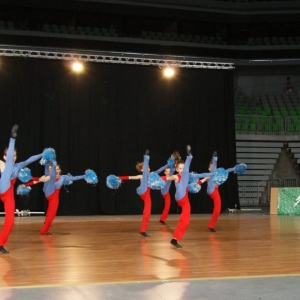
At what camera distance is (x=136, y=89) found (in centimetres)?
1570

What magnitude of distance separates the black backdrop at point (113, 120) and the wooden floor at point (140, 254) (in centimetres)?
347

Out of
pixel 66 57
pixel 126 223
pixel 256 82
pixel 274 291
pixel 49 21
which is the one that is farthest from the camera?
pixel 256 82

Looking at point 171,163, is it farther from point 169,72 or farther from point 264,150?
point 264,150

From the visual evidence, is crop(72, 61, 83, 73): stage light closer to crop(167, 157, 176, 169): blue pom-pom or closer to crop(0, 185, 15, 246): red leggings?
crop(167, 157, 176, 169): blue pom-pom

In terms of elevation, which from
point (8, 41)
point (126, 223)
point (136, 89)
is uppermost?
point (8, 41)

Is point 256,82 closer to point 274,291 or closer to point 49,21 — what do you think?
point 49,21

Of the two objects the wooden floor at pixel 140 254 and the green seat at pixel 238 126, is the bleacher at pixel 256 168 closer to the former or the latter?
the green seat at pixel 238 126

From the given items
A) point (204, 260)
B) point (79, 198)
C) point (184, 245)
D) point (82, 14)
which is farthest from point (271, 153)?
point (204, 260)

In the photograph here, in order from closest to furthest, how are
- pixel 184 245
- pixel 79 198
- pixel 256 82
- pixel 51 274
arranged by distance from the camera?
pixel 51 274 < pixel 184 245 < pixel 79 198 < pixel 256 82

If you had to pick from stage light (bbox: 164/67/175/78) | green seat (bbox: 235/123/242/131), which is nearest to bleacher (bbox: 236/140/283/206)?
green seat (bbox: 235/123/242/131)

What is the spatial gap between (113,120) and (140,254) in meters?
8.50

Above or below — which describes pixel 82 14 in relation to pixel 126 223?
above

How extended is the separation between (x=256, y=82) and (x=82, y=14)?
824 centimetres

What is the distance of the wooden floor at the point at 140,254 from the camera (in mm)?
5688
